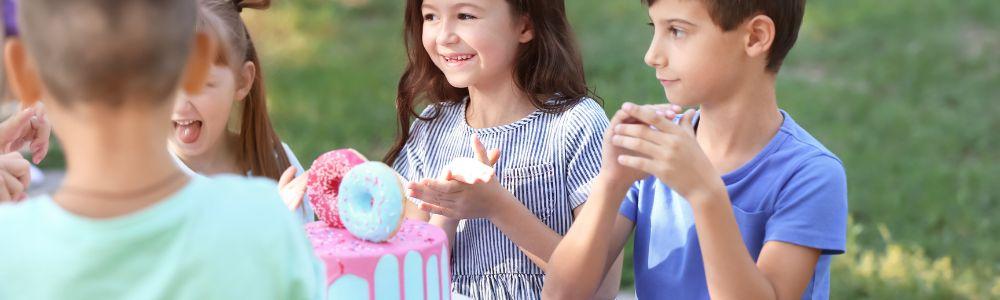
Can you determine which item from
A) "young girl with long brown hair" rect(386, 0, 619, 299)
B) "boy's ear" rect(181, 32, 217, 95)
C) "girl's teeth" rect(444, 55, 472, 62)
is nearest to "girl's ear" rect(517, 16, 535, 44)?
"young girl with long brown hair" rect(386, 0, 619, 299)

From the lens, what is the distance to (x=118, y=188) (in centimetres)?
Answer: 137

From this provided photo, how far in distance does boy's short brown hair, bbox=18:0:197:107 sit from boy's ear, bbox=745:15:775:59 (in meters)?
1.16

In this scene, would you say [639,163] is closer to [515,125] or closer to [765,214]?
[765,214]

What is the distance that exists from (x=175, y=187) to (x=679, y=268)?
119cm

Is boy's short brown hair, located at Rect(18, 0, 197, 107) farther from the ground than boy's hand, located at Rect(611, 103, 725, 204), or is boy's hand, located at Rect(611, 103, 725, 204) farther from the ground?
boy's short brown hair, located at Rect(18, 0, 197, 107)

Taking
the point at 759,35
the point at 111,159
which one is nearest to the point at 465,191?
the point at 759,35

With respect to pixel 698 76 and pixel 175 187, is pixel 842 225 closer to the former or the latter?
pixel 698 76

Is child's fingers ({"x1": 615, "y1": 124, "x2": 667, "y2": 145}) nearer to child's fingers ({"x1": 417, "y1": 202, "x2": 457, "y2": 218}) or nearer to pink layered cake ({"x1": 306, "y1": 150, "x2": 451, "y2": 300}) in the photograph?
pink layered cake ({"x1": 306, "y1": 150, "x2": 451, "y2": 300})

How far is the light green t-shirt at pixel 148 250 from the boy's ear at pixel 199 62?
0.12 m

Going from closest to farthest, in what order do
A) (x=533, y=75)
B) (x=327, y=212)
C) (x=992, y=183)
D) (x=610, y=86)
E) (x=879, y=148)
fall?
(x=327, y=212) → (x=533, y=75) → (x=992, y=183) → (x=879, y=148) → (x=610, y=86)

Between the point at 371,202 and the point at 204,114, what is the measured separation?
78 centimetres

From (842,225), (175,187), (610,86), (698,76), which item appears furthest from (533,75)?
(610,86)

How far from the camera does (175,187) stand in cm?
141

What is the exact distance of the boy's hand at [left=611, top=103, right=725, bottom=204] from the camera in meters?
1.95
